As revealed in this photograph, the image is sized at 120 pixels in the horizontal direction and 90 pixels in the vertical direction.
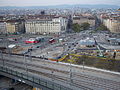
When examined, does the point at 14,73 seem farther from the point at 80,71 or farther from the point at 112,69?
the point at 112,69

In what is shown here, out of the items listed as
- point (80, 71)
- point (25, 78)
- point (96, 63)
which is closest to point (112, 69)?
point (96, 63)

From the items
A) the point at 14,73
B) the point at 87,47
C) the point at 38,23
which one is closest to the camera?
the point at 14,73

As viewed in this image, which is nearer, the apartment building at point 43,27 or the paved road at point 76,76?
the paved road at point 76,76

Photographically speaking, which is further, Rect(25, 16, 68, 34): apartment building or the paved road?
Rect(25, 16, 68, 34): apartment building

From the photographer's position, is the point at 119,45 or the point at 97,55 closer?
the point at 97,55

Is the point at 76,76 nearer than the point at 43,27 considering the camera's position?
Yes

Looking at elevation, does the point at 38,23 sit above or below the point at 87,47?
above

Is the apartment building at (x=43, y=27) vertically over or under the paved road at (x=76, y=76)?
over

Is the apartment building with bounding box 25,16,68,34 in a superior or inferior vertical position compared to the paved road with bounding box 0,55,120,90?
superior
